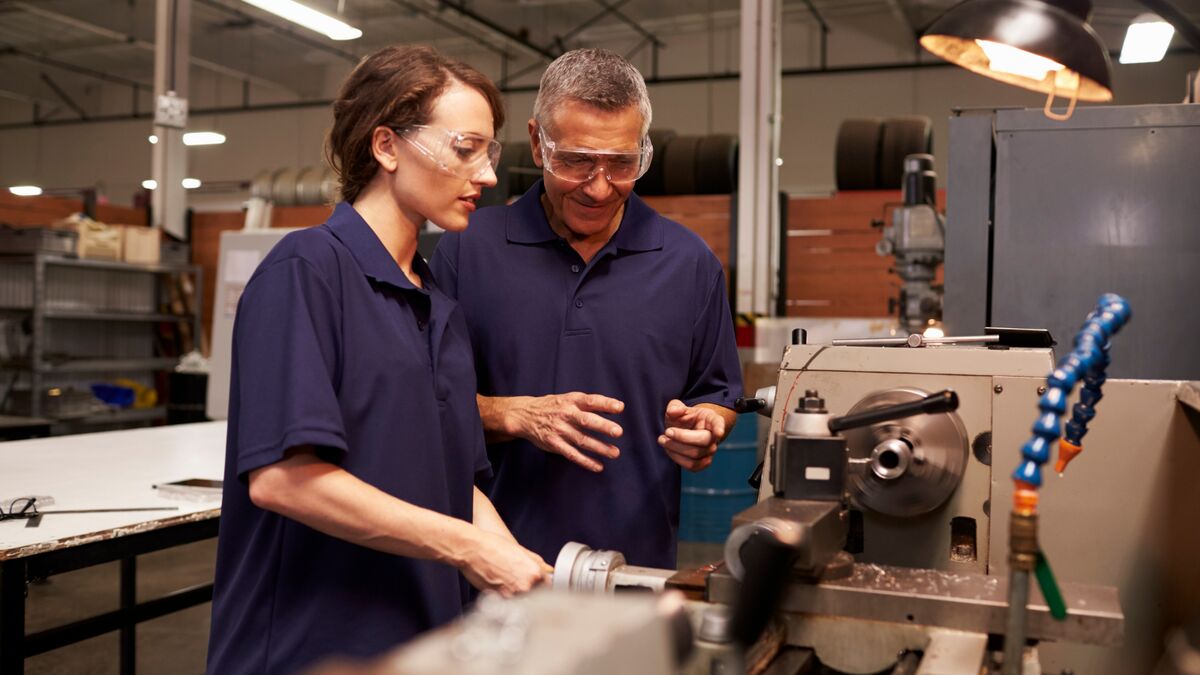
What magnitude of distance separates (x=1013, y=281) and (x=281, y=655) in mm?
1578

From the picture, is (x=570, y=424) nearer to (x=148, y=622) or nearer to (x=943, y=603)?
(x=943, y=603)

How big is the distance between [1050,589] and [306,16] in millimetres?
5032

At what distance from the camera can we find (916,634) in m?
0.85

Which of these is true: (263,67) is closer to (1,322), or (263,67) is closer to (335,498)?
(1,322)

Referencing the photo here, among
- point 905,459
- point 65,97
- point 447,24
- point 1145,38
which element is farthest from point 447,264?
point 65,97

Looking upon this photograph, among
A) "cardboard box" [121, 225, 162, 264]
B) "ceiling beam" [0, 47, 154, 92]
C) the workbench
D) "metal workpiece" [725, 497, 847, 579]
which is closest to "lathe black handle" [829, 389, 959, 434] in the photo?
"metal workpiece" [725, 497, 847, 579]

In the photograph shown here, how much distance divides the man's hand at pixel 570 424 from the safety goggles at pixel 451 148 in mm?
334

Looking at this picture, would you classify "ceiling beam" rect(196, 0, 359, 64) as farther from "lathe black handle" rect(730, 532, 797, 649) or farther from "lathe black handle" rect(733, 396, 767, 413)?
"lathe black handle" rect(730, 532, 797, 649)

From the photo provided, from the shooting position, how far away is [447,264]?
1.57 meters

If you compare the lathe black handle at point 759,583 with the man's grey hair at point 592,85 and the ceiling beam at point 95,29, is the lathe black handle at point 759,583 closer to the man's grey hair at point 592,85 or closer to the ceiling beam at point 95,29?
the man's grey hair at point 592,85

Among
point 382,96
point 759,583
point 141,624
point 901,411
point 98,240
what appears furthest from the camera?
point 98,240

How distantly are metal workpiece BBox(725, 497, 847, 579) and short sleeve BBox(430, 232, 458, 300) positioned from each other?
0.78 metres

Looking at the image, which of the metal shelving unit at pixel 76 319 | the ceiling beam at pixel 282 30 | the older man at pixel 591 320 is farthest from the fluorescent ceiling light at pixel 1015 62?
the ceiling beam at pixel 282 30

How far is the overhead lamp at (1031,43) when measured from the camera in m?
1.18
